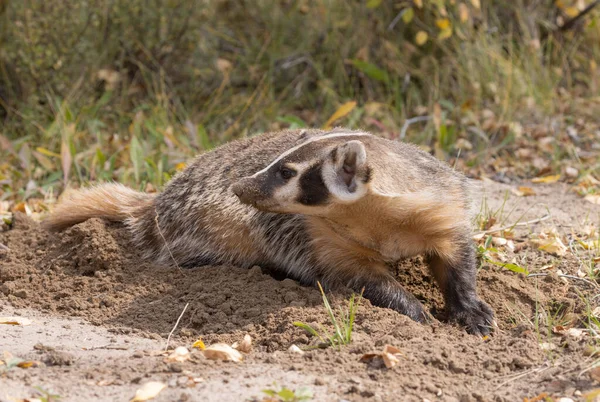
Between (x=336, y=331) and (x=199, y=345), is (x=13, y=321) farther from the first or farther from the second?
(x=336, y=331)

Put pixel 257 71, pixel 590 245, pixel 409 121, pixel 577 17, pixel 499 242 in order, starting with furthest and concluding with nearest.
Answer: pixel 257 71 → pixel 577 17 → pixel 409 121 → pixel 499 242 → pixel 590 245

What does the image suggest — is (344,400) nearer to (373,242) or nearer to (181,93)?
(373,242)

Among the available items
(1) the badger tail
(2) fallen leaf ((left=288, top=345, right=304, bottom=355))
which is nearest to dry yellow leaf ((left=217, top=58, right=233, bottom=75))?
(1) the badger tail

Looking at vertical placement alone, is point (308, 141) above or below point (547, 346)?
above

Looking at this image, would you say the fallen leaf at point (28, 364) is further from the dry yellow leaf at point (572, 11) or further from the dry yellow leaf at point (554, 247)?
the dry yellow leaf at point (572, 11)

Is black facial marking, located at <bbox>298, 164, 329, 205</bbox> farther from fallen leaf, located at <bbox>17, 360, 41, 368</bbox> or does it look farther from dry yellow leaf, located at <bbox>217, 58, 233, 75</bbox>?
dry yellow leaf, located at <bbox>217, 58, 233, 75</bbox>

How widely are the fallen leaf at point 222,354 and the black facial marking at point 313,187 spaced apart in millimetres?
782

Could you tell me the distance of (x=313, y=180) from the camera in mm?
3643

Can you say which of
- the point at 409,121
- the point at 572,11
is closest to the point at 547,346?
the point at 409,121

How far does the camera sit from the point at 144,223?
187 inches

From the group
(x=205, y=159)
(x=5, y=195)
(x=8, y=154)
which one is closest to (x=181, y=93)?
(x=8, y=154)

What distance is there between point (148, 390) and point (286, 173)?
1232mm

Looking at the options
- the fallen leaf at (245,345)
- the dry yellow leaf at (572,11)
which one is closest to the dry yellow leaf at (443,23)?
the dry yellow leaf at (572,11)

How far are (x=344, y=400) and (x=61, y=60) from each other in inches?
192
